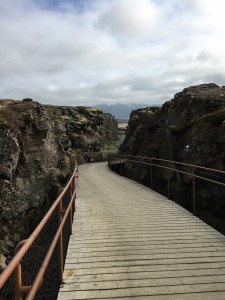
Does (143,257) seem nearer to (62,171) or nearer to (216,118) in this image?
(216,118)

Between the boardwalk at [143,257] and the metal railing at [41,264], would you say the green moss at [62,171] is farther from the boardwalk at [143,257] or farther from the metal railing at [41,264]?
the metal railing at [41,264]

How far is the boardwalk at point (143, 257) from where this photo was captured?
4879 millimetres

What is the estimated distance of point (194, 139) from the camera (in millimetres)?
15750

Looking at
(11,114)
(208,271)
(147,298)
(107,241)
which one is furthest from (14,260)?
(11,114)

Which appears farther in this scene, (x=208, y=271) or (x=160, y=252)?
(x=160, y=252)

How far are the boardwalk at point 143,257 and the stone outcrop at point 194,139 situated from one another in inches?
190

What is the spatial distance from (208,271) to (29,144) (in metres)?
15.1

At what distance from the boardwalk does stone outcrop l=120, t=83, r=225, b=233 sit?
4837 mm

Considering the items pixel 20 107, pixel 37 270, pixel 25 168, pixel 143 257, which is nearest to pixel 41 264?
pixel 37 270

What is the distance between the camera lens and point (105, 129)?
201ft

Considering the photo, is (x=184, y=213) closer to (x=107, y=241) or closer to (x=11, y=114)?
(x=107, y=241)

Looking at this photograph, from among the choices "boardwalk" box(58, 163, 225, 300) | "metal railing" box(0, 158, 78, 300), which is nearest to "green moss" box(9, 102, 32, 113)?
"boardwalk" box(58, 163, 225, 300)

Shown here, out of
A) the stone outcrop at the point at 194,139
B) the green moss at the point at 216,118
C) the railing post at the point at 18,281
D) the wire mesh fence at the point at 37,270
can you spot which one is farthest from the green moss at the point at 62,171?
the railing post at the point at 18,281

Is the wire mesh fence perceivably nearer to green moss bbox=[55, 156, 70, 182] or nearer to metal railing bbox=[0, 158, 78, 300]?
metal railing bbox=[0, 158, 78, 300]
